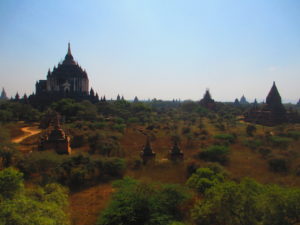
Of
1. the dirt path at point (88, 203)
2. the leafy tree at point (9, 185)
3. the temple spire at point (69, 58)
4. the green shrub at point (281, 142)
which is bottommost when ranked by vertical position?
the dirt path at point (88, 203)

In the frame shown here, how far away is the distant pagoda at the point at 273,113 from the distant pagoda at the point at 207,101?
1889 centimetres

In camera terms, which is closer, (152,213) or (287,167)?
(152,213)

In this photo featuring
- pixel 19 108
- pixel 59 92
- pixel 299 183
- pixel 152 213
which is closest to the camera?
pixel 152 213

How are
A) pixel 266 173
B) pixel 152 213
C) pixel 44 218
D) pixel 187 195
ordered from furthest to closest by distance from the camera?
pixel 266 173 → pixel 187 195 → pixel 152 213 → pixel 44 218

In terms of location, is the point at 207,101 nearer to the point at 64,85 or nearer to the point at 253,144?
the point at 64,85

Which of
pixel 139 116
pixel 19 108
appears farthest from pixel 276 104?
pixel 19 108

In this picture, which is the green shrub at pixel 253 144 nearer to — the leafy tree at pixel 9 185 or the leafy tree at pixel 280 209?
the leafy tree at pixel 280 209

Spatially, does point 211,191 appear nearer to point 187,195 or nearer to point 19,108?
point 187,195

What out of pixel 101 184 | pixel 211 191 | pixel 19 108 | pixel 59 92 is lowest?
pixel 101 184

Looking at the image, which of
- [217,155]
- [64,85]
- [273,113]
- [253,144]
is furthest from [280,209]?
[64,85]

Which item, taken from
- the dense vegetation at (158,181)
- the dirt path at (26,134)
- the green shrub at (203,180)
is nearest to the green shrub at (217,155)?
the dense vegetation at (158,181)

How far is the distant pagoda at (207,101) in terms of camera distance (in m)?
79.4

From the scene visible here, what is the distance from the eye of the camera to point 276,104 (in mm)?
55938

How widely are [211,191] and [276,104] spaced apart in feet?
173
